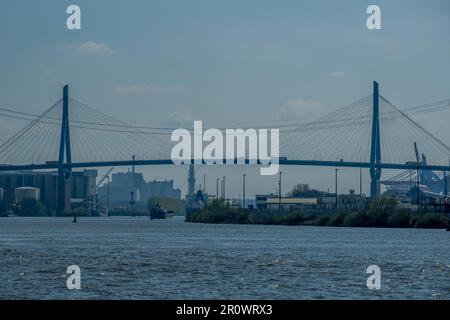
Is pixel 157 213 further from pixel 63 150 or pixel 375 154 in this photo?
pixel 375 154

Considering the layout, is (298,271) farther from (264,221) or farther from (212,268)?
(264,221)

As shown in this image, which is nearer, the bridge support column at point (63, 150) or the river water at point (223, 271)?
the river water at point (223, 271)

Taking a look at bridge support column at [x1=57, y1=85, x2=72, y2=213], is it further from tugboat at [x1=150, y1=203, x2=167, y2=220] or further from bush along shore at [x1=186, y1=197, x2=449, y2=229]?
tugboat at [x1=150, y1=203, x2=167, y2=220]

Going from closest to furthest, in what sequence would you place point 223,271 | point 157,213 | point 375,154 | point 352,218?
point 223,271
point 352,218
point 375,154
point 157,213

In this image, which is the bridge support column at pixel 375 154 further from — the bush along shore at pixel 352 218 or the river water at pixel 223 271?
the river water at pixel 223 271

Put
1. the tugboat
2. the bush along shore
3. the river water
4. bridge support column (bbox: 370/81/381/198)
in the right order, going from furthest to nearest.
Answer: the tugboat, bridge support column (bbox: 370/81/381/198), the bush along shore, the river water

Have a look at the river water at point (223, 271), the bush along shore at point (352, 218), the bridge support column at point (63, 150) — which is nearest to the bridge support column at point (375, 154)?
the bush along shore at point (352, 218)

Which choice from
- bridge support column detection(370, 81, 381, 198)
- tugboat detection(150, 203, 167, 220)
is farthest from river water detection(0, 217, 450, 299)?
tugboat detection(150, 203, 167, 220)

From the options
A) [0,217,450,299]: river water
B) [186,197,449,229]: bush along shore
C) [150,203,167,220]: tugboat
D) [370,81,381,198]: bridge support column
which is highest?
[370,81,381,198]: bridge support column

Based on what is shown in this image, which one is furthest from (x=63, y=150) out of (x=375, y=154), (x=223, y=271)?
(x=223, y=271)
